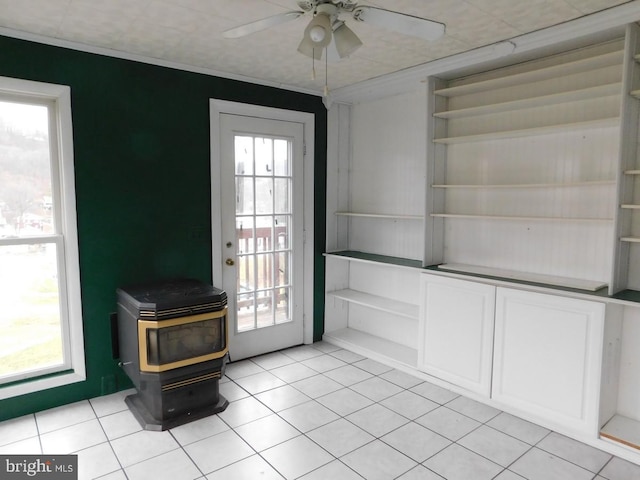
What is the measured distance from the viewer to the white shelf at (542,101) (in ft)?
8.76

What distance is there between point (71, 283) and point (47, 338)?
1.43 feet

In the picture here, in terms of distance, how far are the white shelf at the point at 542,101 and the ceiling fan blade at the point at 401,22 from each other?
127cm

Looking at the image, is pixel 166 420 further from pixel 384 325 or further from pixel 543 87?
pixel 543 87

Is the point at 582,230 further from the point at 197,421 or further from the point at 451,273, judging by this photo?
the point at 197,421

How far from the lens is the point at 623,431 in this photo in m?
2.61

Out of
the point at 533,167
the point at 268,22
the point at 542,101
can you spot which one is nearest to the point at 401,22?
the point at 268,22

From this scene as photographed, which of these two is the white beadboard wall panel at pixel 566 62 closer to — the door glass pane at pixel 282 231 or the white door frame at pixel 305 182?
the white door frame at pixel 305 182

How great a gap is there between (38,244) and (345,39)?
2.43m

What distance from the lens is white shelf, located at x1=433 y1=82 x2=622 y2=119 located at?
2670 mm

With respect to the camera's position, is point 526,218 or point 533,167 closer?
point 526,218

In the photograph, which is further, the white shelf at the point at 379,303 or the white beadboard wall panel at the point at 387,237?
the white beadboard wall panel at the point at 387,237

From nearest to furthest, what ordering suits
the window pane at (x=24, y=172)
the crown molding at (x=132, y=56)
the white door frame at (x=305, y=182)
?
the crown molding at (x=132, y=56) → the window pane at (x=24, y=172) → the white door frame at (x=305, y=182)

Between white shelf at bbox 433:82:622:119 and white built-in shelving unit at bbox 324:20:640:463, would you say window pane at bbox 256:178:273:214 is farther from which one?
white shelf at bbox 433:82:622:119

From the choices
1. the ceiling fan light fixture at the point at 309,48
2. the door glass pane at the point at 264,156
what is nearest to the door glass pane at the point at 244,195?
the door glass pane at the point at 264,156
